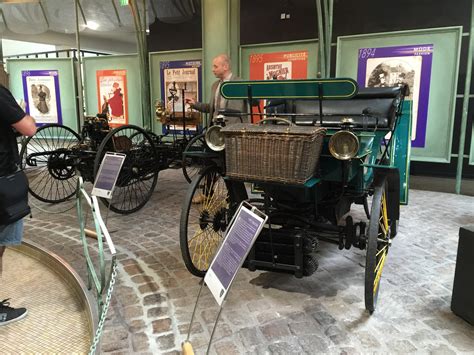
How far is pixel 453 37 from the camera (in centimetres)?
559

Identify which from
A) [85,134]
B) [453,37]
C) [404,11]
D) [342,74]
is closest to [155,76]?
[85,134]

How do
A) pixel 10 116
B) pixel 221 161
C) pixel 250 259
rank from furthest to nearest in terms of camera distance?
pixel 221 161 < pixel 250 259 < pixel 10 116

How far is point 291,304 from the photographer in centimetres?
277

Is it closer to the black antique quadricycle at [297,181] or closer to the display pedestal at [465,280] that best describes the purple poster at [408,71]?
the black antique quadricycle at [297,181]

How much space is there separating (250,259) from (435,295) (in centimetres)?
139

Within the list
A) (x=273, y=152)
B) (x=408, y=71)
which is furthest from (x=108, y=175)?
(x=408, y=71)

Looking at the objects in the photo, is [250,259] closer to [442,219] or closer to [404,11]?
[442,219]

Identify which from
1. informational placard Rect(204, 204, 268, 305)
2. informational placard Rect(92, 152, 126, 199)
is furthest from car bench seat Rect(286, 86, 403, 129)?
informational placard Rect(204, 204, 268, 305)

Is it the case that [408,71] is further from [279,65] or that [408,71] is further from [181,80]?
[181,80]

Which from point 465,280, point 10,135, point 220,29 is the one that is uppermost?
point 220,29

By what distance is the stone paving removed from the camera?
232 cm

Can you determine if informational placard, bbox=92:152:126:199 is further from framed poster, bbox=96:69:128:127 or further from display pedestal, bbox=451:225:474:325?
framed poster, bbox=96:69:128:127

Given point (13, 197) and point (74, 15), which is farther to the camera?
point (74, 15)

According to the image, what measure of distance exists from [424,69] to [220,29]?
11.2 ft
